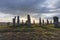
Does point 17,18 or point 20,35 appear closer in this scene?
point 20,35

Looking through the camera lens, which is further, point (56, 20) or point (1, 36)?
point (56, 20)

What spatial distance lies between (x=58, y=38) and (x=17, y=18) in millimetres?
17391

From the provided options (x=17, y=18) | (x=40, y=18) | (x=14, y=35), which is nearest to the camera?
(x=14, y=35)

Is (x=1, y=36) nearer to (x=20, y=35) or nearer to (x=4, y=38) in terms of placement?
(x=4, y=38)

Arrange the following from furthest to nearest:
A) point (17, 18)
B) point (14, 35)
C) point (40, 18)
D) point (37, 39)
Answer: point (40, 18) → point (17, 18) → point (14, 35) → point (37, 39)

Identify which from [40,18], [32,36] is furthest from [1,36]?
[40,18]

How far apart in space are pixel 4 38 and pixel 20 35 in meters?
2.91

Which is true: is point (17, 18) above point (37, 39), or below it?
above

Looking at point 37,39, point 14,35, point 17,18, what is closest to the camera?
point 37,39

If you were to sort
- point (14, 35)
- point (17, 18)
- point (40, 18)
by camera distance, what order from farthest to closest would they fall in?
point (40, 18)
point (17, 18)
point (14, 35)

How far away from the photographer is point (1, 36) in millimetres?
26125

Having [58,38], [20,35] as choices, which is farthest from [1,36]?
[58,38]

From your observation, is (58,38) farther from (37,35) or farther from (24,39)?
(24,39)

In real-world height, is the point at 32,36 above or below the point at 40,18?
below
